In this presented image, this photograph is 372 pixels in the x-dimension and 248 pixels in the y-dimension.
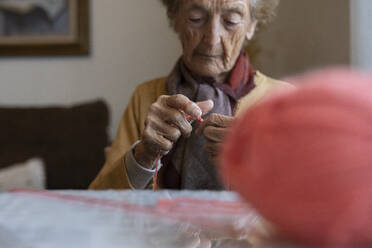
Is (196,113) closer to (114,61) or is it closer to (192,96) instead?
(192,96)

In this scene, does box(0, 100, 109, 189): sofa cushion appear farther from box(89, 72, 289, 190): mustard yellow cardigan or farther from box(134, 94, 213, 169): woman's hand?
box(134, 94, 213, 169): woman's hand

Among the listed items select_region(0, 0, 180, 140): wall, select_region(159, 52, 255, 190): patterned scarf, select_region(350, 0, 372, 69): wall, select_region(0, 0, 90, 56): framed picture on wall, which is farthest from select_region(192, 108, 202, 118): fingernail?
select_region(0, 0, 90, 56): framed picture on wall

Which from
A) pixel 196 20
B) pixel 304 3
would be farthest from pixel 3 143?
pixel 304 3

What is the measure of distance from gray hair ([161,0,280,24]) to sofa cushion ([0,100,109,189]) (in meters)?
0.86

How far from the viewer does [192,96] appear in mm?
941

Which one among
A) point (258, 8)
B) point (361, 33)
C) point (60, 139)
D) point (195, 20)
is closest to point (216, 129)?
point (195, 20)

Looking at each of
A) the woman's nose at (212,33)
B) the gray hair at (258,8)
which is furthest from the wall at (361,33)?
the woman's nose at (212,33)

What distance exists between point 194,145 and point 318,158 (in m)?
0.68

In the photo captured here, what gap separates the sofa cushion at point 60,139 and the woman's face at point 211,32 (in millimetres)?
926

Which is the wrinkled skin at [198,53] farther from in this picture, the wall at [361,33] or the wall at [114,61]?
the wall at [114,61]

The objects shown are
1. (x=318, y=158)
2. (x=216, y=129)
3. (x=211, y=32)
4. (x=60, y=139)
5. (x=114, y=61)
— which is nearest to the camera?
(x=318, y=158)

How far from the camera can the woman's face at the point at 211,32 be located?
3.04ft

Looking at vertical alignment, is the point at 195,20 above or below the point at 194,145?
above

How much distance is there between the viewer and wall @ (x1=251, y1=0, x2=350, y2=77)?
1307mm
